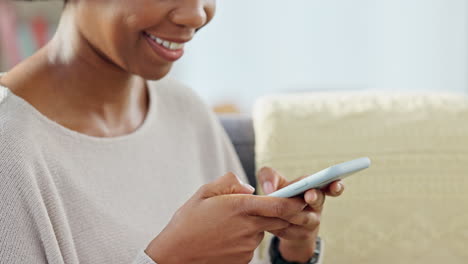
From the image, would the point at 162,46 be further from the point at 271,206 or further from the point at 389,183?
the point at 389,183

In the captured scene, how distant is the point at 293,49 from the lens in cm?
341

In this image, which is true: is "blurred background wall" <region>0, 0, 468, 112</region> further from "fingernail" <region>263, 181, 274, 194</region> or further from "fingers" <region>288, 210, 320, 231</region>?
"fingers" <region>288, 210, 320, 231</region>

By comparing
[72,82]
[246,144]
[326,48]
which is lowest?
[326,48]

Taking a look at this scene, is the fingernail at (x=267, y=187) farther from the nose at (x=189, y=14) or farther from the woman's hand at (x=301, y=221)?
the nose at (x=189, y=14)

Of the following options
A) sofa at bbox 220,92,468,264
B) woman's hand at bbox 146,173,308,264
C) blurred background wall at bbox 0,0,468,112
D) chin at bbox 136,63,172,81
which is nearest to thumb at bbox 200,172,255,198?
woman's hand at bbox 146,173,308,264

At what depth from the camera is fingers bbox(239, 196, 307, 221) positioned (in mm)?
788

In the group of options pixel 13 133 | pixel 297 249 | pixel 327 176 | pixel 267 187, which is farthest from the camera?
pixel 297 249

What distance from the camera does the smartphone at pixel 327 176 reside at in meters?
0.74

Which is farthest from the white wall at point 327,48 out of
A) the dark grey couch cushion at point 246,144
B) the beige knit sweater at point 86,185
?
the beige knit sweater at point 86,185

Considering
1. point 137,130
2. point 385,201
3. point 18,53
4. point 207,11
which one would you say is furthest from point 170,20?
point 18,53

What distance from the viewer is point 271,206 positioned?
786mm

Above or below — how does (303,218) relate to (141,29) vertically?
below

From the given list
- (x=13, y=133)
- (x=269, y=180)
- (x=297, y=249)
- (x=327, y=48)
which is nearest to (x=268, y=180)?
(x=269, y=180)

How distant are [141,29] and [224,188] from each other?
0.27m
